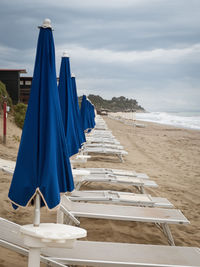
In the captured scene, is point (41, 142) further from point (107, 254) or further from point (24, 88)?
point (24, 88)

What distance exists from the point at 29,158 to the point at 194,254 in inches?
64.9

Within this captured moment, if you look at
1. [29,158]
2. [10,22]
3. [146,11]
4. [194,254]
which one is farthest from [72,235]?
[146,11]

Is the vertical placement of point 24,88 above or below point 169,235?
above

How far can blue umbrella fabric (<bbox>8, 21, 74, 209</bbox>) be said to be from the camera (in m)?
2.00

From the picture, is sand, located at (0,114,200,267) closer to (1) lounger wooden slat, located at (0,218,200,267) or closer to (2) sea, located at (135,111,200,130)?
(1) lounger wooden slat, located at (0,218,200,267)

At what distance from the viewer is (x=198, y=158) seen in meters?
10.6

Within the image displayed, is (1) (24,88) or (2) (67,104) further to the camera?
(1) (24,88)

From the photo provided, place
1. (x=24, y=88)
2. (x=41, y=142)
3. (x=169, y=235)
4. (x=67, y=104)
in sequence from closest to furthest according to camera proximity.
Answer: (x=41, y=142)
(x=169, y=235)
(x=67, y=104)
(x=24, y=88)

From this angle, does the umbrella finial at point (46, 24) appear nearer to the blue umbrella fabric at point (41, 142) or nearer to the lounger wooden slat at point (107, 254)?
the blue umbrella fabric at point (41, 142)

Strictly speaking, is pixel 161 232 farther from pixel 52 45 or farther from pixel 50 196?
pixel 52 45

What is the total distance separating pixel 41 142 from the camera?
204cm

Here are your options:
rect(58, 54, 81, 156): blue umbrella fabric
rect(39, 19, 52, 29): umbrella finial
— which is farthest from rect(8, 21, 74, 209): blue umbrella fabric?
rect(58, 54, 81, 156): blue umbrella fabric

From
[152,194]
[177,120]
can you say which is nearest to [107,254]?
[152,194]

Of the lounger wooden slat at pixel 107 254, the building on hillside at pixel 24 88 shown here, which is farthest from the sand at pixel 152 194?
the building on hillside at pixel 24 88
